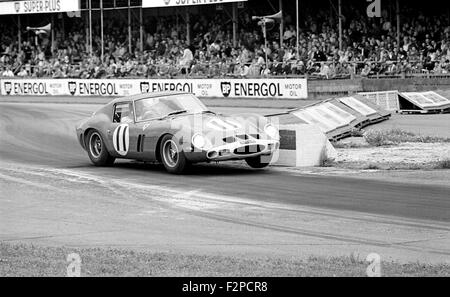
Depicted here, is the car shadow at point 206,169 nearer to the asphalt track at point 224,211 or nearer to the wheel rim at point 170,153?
the asphalt track at point 224,211

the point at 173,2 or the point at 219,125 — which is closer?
the point at 219,125

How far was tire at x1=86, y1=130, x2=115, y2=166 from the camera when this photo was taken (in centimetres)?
1678

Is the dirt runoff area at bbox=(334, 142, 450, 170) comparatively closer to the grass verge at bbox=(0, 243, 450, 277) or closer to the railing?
the grass verge at bbox=(0, 243, 450, 277)

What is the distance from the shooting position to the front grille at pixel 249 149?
575 inches

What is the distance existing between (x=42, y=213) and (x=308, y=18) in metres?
26.7

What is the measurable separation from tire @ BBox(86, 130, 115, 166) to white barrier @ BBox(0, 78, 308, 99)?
14340 mm

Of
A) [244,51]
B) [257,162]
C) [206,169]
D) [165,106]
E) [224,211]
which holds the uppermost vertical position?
[244,51]

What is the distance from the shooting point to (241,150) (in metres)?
14.6

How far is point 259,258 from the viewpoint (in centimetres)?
827

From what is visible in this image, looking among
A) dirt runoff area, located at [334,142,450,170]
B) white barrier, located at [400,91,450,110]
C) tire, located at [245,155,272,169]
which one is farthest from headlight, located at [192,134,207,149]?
white barrier, located at [400,91,450,110]

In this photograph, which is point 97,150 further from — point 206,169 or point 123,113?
point 206,169

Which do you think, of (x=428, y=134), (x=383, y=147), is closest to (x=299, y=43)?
(x=428, y=134)

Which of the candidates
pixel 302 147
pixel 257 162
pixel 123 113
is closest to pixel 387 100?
pixel 302 147

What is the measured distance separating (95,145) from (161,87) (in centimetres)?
1839
